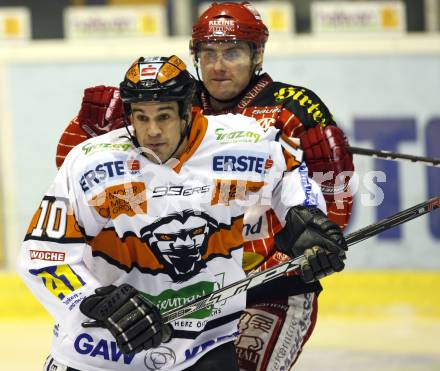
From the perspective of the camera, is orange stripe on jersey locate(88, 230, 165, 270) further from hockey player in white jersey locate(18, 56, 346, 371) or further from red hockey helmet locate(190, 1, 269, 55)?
red hockey helmet locate(190, 1, 269, 55)

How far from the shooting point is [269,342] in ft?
12.7

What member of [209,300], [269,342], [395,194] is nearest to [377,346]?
[395,194]

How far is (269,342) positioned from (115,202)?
97cm

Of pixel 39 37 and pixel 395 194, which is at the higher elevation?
pixel 39 37

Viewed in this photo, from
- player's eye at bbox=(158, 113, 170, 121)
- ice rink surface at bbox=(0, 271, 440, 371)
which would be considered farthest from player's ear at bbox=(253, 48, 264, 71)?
ice rink surface at bbox=(0, 271, 440, 371)

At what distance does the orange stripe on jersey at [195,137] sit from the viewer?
3.21 metres

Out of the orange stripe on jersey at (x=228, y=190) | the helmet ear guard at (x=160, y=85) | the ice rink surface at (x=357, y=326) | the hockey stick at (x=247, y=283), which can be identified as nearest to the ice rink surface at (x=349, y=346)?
the ice rink surface at (x=357, y=326)

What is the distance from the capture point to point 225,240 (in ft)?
10.7

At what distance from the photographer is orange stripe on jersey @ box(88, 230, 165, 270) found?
3.17 metres

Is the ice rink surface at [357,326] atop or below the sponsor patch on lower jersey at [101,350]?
below

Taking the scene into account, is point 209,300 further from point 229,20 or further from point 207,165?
point 229,20

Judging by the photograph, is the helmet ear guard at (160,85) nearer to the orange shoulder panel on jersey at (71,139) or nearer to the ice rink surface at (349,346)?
the orange shoulder panel on jersey at (71,139)

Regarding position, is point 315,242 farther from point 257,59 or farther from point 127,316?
point 257,59

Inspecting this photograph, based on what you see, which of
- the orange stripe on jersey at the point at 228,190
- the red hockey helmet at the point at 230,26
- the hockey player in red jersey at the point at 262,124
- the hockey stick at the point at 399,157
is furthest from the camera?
the hockey stick at the point at 399,157
